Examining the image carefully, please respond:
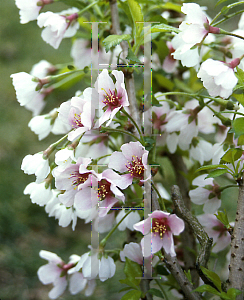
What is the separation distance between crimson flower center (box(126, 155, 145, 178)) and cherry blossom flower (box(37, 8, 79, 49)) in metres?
0.18

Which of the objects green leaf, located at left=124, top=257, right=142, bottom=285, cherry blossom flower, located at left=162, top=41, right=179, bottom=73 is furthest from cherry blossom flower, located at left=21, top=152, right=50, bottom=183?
cherry blossom flower, located at left=162, top=41, right=179, bottom=73

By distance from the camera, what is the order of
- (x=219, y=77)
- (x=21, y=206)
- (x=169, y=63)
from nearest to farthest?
(x=219, y=77) < (x=169, y=63) < (x=21, y=206)

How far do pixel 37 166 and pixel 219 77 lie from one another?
194mm

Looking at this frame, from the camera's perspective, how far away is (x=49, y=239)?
92 centimetres

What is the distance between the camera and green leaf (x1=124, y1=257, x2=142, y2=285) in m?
0.35

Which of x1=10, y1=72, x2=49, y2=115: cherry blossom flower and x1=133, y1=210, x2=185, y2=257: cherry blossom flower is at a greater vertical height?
x1=10, y1=72, x2=49, y2=115: cherry blossom flower

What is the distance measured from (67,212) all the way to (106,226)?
48mm

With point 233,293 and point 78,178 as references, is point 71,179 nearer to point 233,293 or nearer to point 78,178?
point 78,178

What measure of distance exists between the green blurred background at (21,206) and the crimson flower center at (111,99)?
0.77 ft

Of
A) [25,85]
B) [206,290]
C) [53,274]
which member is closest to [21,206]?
[53,274]

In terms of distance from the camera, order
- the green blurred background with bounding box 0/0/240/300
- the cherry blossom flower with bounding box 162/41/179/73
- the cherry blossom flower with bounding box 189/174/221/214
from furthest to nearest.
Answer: the green blurred background with bounding box 0/0/240/300
the cherry blossom flower with bounding box 162/41/179/73
the cherry blossom flower with bounding box 189/174/221/214

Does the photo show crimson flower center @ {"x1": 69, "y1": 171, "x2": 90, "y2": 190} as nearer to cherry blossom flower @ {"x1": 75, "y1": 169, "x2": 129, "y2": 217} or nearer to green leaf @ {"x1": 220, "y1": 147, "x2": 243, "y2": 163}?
cherry blossom flower @ {"x1": 75, "y1": 169, "x2": 129, "y2": 217}

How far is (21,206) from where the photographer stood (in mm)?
890

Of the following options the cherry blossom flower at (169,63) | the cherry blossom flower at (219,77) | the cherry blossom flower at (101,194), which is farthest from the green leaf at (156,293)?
the cherry blossom flower at (169,63)
